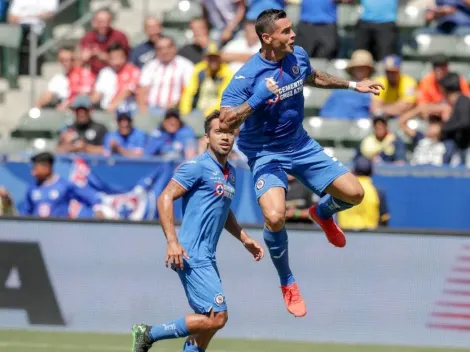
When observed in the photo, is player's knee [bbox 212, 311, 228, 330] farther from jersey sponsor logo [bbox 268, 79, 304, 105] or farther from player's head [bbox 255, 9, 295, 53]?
player's head [bbox 255, 9, 295, 53]

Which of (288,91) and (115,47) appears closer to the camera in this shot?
(288,91)

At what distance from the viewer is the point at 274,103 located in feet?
33.7

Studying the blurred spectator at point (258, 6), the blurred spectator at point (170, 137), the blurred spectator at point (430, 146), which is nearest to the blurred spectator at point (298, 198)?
the blurred spectator at point (430, 146)

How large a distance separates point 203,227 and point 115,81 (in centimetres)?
824

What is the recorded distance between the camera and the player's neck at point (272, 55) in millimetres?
10180

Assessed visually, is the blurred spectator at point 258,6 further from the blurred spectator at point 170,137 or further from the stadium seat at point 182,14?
the blurred spectator at point 170,137

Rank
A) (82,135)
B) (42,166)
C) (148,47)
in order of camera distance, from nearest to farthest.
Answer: (42,166) → (82,135) → (148,47)

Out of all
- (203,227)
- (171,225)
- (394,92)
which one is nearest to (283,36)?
(203,227)

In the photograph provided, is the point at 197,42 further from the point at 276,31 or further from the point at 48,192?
the point at 276,31

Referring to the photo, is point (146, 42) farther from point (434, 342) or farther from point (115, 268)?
point (434, 342)

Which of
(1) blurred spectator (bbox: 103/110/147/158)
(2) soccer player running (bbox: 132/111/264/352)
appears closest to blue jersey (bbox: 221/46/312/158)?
(2) soccer player running (bbox: 132/111/264/352)

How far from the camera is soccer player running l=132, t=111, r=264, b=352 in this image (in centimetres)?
991

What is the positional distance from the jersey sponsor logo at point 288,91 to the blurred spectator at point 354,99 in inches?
246

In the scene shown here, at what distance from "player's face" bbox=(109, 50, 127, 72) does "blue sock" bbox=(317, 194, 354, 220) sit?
741 cm
